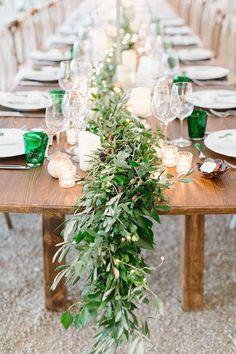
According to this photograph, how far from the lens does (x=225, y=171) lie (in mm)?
1562

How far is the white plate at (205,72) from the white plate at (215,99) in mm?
282

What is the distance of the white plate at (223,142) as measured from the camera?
1715 mm

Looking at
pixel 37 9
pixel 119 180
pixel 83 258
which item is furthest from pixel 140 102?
pixel 37 9

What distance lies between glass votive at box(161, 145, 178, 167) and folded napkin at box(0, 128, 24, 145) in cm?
44

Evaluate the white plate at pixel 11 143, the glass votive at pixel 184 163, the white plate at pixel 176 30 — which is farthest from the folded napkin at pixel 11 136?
the white plate at pixel 176 30

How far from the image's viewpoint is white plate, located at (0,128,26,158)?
5.59ft

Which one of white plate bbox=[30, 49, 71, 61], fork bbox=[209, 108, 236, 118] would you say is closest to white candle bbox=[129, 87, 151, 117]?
fork bbox=[209, 108, 236, 118]

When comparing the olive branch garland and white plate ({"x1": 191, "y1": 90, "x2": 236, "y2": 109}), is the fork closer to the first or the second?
white plate ({"x1": 191, "y1": 90, "x2": 236, "y2": 109})

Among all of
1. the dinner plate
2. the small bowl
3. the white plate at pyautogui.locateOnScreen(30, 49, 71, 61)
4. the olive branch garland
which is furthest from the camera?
the white plate at pyautogui.locateOnScreen(30, 49, 71, 61)

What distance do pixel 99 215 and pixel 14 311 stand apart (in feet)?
3.02

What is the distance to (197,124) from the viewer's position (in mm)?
1847

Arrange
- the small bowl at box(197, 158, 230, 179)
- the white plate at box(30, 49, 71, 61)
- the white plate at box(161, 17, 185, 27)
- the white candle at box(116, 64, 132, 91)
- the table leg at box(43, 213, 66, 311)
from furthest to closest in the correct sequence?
the white plate at box(161, 17, 185, 27)
the white plate at box(30, 49, 71, 61)
the white candle at box(116, 64, 132, 91)
the table leg at box(43, 213, 66, 311)
the small bowl at box(197, 158, 230, 179)

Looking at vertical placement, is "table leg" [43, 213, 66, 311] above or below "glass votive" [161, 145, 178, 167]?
below

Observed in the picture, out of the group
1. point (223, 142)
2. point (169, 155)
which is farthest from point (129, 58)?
point (169, 155)
